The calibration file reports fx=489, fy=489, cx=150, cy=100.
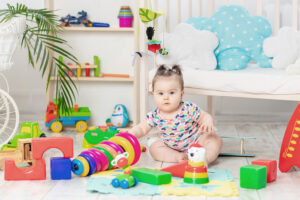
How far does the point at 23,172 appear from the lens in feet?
5.98

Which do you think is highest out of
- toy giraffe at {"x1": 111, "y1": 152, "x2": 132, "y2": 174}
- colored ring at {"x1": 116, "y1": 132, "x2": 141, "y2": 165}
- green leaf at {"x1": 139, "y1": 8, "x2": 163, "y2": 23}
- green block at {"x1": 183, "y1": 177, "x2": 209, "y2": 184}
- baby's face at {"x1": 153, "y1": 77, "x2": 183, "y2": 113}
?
green leaf at {"x1": 139, "y1": 8, "x2": 163, "y2": 23}

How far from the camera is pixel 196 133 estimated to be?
2117 mm

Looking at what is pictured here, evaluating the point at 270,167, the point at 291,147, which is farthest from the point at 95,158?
the point at 291,147

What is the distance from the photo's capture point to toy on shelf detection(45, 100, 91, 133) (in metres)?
2.83

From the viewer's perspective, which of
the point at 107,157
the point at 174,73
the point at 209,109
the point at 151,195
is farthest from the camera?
the point at 209,109

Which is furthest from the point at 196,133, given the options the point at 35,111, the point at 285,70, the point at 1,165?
the point at 35,111

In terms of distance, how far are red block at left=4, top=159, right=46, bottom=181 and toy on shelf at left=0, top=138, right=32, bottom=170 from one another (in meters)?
0.08

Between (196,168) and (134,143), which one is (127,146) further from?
(196,168)

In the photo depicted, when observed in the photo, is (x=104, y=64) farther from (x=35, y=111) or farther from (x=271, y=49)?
(x=271, y=49)

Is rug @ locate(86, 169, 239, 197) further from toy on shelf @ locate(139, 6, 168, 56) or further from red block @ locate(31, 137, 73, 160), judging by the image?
toy on shelf @ locate(139, 6, 168, 56)

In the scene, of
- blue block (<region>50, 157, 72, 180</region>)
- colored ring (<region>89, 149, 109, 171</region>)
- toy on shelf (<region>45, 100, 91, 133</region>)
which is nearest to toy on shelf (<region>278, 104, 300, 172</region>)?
colored ring (<region>89, 149, 109, 171</region>)

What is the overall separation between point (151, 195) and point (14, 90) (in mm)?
1913

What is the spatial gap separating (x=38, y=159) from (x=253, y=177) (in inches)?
Answer: 30.5

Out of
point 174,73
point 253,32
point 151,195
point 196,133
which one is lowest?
point 151,195
